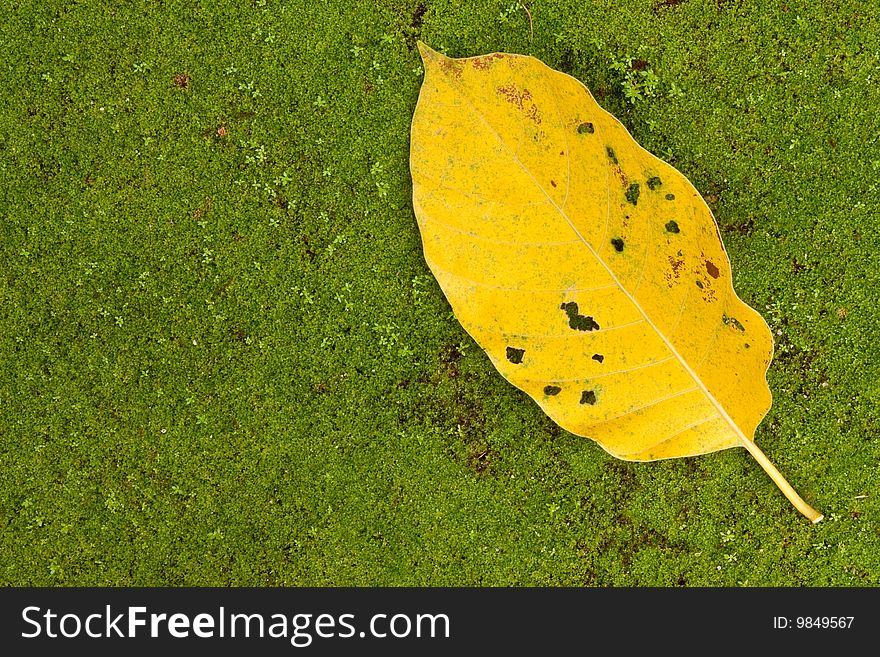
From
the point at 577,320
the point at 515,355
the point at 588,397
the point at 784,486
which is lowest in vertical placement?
the point at 784,486

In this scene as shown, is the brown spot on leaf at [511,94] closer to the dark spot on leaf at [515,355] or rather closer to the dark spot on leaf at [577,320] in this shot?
the dark spot on leaf at [577,320]

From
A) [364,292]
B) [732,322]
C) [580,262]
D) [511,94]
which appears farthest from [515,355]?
[511,94]

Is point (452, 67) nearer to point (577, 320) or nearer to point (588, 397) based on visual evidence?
point (577, 320)

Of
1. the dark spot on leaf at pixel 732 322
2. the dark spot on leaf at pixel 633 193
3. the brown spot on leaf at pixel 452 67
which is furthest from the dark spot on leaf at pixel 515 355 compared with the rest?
the brown spot on leaf at pixel 452 67

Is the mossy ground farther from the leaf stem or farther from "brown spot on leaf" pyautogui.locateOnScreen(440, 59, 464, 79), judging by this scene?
"brown spot on leaf" pyautogui.locateOnScreen(440, 59, 464, 79)

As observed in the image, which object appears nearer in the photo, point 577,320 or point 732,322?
point 577,320

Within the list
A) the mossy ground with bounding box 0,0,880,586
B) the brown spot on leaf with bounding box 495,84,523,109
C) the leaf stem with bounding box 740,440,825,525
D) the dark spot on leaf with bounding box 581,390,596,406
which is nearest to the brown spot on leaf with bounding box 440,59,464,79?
the brown spot on leaf with bounding box 495,84,523,109

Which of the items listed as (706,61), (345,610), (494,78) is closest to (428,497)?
(345,610)
